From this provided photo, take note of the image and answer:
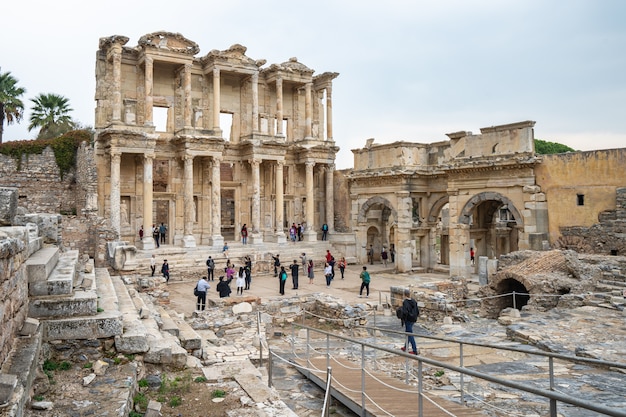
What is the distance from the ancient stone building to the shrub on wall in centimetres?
211

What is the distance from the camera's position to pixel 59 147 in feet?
92.9

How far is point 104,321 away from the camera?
7.39 m

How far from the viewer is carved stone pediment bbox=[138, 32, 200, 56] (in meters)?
27.2

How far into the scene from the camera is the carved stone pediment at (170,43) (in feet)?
89.3

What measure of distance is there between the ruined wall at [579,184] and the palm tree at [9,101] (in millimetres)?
30402

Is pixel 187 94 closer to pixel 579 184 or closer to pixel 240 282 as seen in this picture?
pixel 240 282

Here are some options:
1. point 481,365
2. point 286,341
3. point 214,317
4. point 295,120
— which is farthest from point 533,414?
point 295,120

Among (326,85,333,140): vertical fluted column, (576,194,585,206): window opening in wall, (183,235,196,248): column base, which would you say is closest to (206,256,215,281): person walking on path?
(183,235,196,248): column base

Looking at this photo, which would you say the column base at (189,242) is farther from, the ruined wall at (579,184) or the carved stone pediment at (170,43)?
the ruined wall at (579,184)

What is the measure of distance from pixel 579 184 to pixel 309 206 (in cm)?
1599

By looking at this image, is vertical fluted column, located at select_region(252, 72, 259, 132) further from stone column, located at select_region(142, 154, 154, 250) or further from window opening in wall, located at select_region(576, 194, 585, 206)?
window opening in wall, located at select_region(576, 194, 585, 206)

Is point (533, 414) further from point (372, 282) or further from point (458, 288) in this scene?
point (372, 282)

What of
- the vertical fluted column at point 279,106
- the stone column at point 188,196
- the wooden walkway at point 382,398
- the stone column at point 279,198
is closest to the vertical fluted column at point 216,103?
the stone column at point 188,196

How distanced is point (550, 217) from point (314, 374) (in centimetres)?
1712
